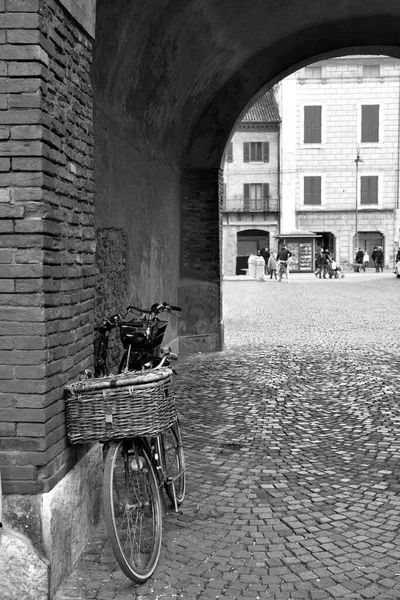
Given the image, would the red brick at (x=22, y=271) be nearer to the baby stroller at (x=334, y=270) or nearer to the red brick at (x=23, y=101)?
the red brick at (x=23, y=101)

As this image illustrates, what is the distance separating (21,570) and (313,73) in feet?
141

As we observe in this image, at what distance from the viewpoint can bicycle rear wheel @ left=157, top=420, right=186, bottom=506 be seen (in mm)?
4129

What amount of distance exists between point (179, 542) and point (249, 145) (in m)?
43.0

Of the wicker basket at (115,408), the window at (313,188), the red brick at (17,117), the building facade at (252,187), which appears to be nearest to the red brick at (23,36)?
the red brick at (17,117)

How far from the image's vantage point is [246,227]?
45.2m

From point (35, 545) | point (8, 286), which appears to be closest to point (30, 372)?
point (8, 286)

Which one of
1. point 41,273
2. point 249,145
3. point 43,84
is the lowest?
point 41,273

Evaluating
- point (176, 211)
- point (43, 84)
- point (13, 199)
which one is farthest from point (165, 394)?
point (176, 211)

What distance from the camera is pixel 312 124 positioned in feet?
140

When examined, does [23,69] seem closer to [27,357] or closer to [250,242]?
[27,357]

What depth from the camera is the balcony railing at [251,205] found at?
44.5m

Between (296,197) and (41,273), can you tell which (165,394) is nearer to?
(41,273)

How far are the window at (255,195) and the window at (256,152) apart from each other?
64.9 inches

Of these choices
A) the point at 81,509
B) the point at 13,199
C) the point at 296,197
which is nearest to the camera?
the point at 13,199
